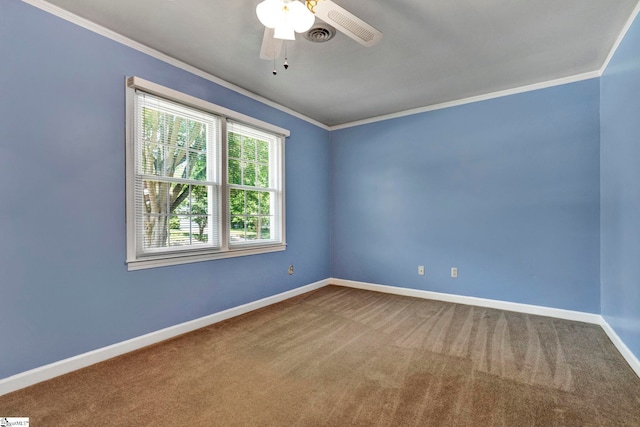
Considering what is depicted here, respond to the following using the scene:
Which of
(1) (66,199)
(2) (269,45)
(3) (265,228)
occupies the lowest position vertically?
(3) (265,228)

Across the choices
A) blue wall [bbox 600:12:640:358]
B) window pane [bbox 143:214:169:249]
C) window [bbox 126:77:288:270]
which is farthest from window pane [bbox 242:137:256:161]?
blue wall [bbox 600:12:640:358]

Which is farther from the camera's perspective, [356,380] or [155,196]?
[155,196]

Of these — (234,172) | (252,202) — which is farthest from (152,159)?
(252,202)

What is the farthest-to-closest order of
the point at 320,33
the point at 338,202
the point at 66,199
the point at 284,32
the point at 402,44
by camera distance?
the point at 338,202, the point at 402,44, the point at 320,33, the point at 66,199, the point at 284,32

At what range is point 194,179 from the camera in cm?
314

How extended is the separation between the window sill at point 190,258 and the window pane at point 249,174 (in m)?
0.81

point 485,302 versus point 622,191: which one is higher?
point 622,191

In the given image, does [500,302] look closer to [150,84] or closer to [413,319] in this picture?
[413,319]

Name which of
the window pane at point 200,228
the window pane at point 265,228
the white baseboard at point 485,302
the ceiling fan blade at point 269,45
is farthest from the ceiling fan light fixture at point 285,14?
the white baseboard at point 485,302

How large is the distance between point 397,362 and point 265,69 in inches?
117

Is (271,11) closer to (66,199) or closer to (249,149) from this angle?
(66,199)

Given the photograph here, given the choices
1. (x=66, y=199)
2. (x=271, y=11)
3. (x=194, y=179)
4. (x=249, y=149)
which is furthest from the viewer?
(x=249, y=149)

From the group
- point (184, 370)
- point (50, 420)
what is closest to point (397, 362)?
point (184, 370)

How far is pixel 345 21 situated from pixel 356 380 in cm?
237
